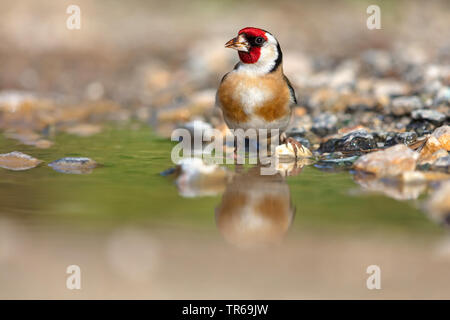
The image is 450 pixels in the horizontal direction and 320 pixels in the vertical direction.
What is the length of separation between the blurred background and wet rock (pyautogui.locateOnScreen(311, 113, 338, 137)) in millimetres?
30

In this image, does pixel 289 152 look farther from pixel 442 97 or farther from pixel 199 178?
pixel 442 97

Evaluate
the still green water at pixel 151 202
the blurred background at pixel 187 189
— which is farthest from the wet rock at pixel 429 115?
the still green water at pixel 151 202

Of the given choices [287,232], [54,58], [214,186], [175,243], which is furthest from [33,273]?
[54,58]

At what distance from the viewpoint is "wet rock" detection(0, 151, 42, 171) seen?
17.3 ft

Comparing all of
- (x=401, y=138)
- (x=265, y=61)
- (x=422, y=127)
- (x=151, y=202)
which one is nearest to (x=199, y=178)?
(x=151, y=202)

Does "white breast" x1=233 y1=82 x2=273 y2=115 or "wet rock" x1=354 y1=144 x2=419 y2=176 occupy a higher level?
"white breast" x1=233 y1=82 x2=273 y2=115

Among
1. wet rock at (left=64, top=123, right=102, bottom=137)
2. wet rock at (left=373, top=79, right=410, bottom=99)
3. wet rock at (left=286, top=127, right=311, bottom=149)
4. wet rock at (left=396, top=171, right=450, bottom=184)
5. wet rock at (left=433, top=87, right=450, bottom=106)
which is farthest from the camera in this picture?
wet rock at (left=373, top=79, right=410, bottom=99)

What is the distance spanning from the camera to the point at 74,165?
17.3ft

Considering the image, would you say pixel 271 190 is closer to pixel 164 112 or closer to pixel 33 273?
pixel 33 273

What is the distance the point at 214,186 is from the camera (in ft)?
15.4

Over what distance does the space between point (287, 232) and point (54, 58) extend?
855 centimetres

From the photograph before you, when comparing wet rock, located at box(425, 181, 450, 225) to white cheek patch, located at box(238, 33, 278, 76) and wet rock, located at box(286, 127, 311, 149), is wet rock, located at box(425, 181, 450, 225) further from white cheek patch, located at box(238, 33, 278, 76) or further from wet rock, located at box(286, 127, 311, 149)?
wet rock, located at box(286, 127, 311, 149)

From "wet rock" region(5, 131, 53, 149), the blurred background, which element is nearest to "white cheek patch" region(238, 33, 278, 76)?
the blurred background

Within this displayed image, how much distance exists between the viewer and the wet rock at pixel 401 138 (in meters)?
5.87
